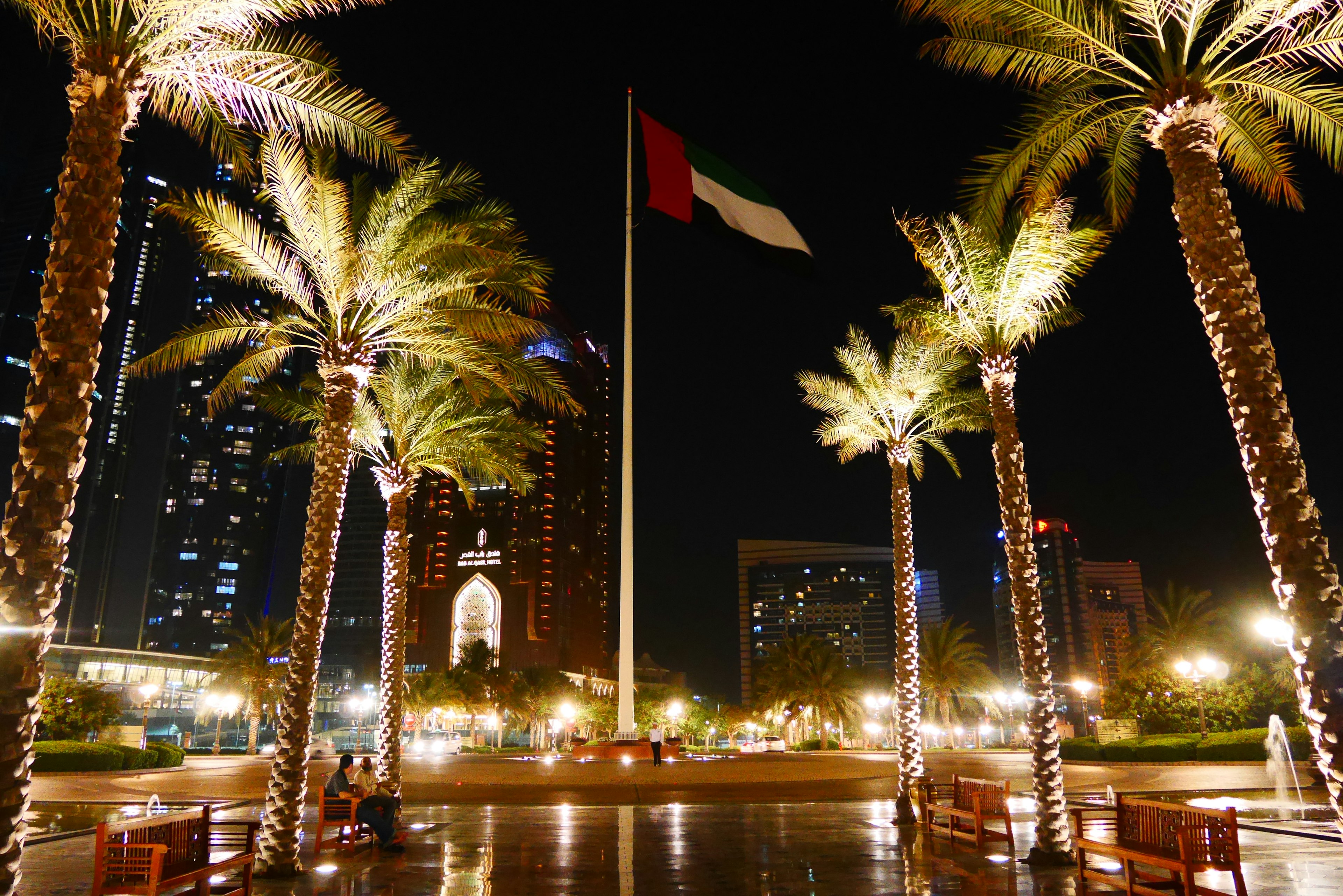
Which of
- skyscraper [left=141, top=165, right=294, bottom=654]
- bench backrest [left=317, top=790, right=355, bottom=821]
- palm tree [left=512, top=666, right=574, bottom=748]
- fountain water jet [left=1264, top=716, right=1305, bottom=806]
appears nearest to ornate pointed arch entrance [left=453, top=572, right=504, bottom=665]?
skyscraper [left=141, top=165, right=294, bottom=654]

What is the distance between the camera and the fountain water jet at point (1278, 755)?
78.3 feet

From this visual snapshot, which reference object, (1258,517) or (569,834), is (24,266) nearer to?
(569,834)

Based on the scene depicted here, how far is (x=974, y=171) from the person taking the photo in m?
11.6

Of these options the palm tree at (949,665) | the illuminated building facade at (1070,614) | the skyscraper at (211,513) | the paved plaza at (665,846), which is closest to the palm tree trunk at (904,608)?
the paved plaza at (665,846)

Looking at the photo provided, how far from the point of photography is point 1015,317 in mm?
13742

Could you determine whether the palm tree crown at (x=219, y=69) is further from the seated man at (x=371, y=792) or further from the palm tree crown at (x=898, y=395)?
the palm tree crown at (x=898, y=395)

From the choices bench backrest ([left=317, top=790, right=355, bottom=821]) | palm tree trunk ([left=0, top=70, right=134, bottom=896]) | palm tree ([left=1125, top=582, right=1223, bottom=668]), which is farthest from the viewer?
palm tree ([left=1125, top=582, right=1223, bottom=668])

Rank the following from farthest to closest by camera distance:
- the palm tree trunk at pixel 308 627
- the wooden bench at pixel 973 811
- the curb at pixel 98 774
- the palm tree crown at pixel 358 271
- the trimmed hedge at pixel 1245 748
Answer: the trimmed hedge at pixel 1245 748 → the curb at pixel 98 774 → the palm tree crown at pixel 358 271 → the wooden bench at pixel 973 811 → the palm tree trunk at pixel 308 627

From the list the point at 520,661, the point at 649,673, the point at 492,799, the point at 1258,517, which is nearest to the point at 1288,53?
the point at 1258,517

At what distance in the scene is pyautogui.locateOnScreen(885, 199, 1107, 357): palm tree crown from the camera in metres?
13.3

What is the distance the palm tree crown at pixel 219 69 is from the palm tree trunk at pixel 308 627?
3784 mm

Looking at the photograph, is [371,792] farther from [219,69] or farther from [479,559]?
[479,559]

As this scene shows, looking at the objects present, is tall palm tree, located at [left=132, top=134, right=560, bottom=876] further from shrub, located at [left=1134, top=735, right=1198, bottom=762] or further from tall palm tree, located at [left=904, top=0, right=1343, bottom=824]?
shrub, located at [left=1134, top=735, right=1198, bottom=762]

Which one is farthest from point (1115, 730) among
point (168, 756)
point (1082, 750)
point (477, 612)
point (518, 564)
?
point (518, 564)
